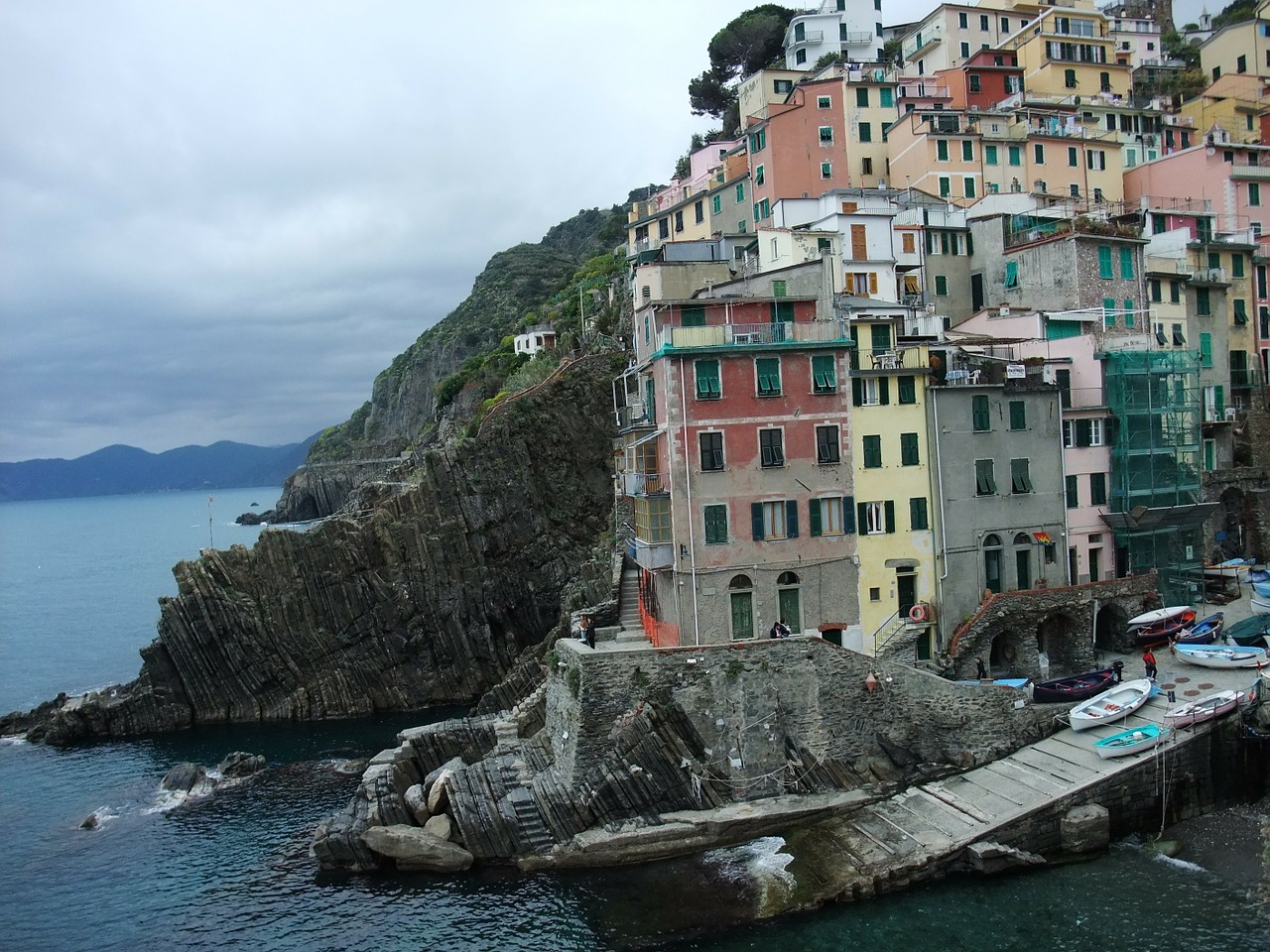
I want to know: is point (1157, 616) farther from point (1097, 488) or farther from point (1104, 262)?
point (1104, 262)

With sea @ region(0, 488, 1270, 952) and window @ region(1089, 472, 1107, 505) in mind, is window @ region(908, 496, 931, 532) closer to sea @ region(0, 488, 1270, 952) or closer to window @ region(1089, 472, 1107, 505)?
window @ region(1089, 472, 1107, 505)

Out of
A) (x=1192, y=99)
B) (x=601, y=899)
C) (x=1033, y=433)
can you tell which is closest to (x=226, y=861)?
(x=601, y=899)

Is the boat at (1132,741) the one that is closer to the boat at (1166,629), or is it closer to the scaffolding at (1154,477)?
the boat at (1166,629)

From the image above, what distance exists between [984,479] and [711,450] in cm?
1205

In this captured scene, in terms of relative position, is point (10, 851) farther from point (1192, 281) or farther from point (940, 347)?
point (1192, 281)

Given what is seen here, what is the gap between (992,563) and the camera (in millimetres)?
42750

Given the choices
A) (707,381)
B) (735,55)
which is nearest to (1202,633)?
(707,381)

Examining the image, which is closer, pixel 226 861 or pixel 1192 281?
pixel 226 861

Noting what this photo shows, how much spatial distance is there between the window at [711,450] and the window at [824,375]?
172 inches

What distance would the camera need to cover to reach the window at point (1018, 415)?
43.1m

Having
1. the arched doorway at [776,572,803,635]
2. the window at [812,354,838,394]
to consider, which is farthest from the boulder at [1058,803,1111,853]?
the window at [812,354,838,394]

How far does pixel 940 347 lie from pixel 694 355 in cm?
1156

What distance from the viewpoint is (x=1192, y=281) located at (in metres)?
55.4

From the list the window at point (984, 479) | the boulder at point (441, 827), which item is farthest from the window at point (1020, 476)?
the boulder at point (441, 827)
